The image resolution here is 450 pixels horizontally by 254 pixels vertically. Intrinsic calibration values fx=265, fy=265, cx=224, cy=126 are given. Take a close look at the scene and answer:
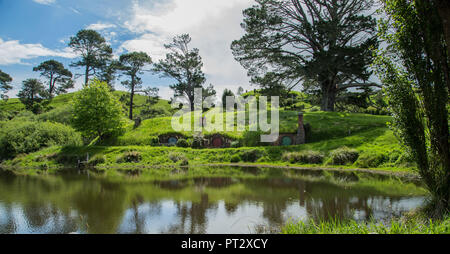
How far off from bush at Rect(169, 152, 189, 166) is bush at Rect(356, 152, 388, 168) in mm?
19081

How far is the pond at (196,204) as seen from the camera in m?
10.3

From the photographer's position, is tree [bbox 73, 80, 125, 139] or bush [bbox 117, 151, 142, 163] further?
tree [bbox 73, 80, 125, 139]

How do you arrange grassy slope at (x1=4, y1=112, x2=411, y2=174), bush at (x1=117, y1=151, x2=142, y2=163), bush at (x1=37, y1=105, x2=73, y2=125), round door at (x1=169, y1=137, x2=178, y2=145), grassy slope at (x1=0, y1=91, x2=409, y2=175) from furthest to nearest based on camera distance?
bush at (x1=37, y1=105, x2=73, y2=125), round door at (x1=169, y1=137, x2=178, y2=145), bush at (x1=117, y1=151, x2=142, y2=163), grassy slope at (x1=4, y1=112, x2=411, y2=174), grassy slope at (x1=0, y1=91, x2=409, y2=175)

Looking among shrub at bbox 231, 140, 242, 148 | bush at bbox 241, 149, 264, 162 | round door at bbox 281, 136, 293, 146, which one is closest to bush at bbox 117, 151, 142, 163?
shrub at bbox 231, 140, 242, 148

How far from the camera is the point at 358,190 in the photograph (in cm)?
1546

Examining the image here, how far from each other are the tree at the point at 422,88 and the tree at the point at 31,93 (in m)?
83.4

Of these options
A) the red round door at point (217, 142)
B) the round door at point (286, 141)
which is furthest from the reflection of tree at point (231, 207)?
the red round door at point (217, 142)

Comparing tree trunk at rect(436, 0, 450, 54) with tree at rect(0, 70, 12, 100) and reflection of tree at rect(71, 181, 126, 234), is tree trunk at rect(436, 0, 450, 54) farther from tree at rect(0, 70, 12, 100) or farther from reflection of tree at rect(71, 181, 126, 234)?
tree at rect(0, 70, 12, 100)

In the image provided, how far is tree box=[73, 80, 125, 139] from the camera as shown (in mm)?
38656

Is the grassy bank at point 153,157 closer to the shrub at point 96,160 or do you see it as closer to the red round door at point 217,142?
the shrub at point 96,160

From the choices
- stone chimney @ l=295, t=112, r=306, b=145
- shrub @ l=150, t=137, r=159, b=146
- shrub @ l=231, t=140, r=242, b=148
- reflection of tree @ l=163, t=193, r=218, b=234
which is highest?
stone chimney @ l=295, t=112, r=306, b=145

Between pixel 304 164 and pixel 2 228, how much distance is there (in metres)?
25.4
